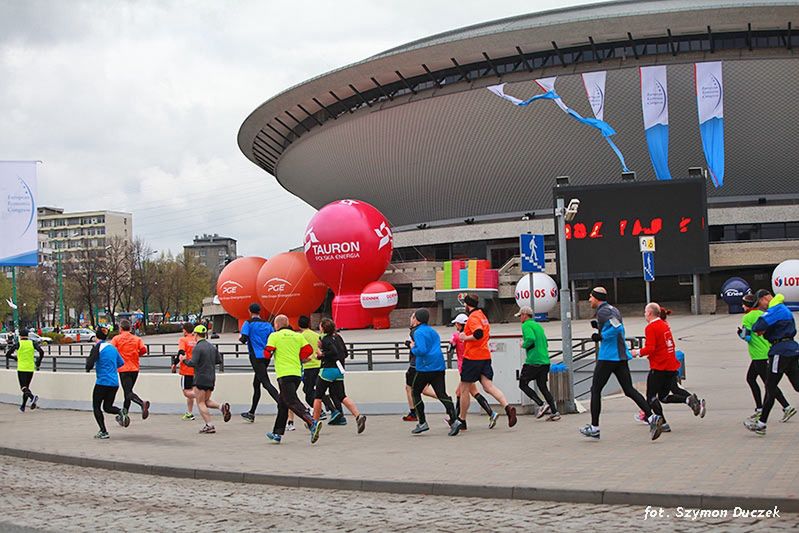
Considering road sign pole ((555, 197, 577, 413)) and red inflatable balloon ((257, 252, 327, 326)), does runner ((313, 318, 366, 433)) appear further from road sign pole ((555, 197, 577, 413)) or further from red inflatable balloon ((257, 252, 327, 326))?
red inflatable balloon ((257, 252, 327, 326))

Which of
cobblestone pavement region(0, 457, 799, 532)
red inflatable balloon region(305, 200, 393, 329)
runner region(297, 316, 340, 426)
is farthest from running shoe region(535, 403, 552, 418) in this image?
red inflatable balloon region(305, 200, 393, 329)

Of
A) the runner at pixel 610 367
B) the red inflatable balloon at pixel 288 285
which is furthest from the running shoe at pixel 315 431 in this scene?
the red inflatable balloon at pixel 288 285

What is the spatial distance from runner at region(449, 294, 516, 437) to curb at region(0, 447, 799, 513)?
143 inches

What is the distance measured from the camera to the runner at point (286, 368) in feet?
45.0

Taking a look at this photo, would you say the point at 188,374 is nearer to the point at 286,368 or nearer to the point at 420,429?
the point at 286,368

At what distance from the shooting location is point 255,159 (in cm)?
8100

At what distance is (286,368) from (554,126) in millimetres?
44899

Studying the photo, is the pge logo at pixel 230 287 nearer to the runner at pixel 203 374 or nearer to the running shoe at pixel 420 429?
the runner at pixel 203 374

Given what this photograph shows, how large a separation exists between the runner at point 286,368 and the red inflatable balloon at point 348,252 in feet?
98.9

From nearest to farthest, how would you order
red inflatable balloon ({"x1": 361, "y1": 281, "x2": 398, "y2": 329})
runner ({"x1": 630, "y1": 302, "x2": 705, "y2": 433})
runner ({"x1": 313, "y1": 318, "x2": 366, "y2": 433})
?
runner ({"x1": 630, "y1": 302, "x2": 705, "y2": 433}) → runner ({"x1": 313, "y1": 318, "x2": 366, "y2": 433}) → red inflatable balloon ({"x1": 361, "y1": 281, "x2": 398, "y2": 329})

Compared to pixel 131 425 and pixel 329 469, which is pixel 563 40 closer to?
pixel 131 425

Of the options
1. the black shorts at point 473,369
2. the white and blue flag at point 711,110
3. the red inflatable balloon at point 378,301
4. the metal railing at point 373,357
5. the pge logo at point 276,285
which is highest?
the white and blue flag at point 711,110

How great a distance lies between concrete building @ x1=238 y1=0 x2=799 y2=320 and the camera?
51875 millimetres

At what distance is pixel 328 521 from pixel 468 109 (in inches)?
2009
